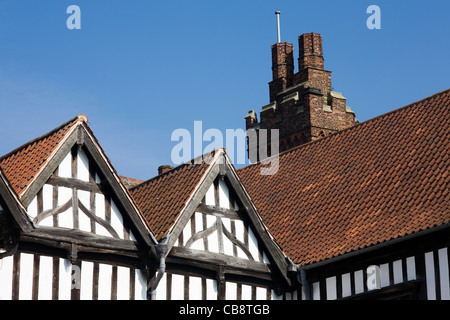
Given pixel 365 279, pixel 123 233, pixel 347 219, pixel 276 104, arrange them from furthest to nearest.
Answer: pixel 276 104 < pixel 347 219 < pixel 365 279 < pixel 123 233

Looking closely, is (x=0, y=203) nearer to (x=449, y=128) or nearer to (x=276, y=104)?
(x=449, y=128)

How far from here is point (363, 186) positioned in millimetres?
23812

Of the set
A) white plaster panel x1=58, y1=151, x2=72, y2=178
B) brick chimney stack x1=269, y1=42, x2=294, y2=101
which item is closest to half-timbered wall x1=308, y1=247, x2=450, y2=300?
white plaster panel x1=58, y1=151, x2=72, y2=178

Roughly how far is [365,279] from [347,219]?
1913 mm

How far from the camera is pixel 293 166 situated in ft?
90.1

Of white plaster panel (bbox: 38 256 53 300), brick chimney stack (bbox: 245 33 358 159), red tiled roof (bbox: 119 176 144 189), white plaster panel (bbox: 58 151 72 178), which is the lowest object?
white plaster panel (bbox: 38 256 53 300)

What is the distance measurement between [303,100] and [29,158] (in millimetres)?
18064

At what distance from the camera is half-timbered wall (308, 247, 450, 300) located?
20.0m

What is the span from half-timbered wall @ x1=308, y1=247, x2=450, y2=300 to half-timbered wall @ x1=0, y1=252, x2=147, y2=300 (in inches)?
172

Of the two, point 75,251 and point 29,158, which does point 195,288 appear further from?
point 29,158

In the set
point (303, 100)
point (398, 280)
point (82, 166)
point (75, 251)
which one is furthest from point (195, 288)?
point (303, 100)

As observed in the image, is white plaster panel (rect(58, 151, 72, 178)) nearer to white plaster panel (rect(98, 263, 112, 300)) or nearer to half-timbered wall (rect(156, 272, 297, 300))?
white plaster panel (rect(98, 263, 112, 300))

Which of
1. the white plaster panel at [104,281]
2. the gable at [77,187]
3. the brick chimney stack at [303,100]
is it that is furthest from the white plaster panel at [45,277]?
the brick chimney stack at [303,100]
